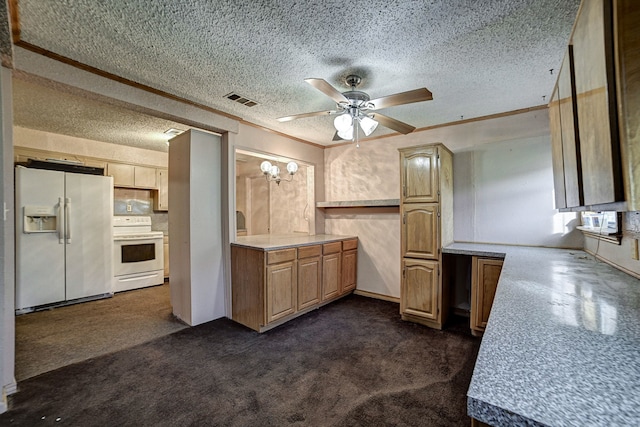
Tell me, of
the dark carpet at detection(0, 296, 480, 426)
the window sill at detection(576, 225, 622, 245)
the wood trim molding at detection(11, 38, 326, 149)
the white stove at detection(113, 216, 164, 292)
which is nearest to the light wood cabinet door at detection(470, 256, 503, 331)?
the dark carpet at detection(0, 296, 480, 426)

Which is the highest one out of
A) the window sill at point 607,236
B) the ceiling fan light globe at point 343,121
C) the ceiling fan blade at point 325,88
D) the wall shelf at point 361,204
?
the ceiling fan blade at point 325,88

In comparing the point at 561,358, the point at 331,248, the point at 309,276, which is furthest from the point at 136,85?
the point at 561,358

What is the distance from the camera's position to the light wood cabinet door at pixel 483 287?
8.65 feet

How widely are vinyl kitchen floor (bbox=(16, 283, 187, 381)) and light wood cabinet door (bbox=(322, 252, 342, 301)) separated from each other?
5.60ft

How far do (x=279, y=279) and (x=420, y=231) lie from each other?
164cm

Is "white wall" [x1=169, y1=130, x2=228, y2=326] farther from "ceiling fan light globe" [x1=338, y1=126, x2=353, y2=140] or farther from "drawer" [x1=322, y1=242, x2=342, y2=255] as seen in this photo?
"ceiling fan light globe" [x1=338, y1=126, x2=353, y2=140]

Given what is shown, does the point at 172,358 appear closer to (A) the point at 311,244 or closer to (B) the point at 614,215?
(A) the point at 311,244

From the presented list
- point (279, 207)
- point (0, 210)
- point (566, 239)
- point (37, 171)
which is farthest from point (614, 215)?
point (37, 171)

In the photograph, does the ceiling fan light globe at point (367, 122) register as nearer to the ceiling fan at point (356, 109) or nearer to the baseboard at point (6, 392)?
the ceiling fan at point (356, 109)

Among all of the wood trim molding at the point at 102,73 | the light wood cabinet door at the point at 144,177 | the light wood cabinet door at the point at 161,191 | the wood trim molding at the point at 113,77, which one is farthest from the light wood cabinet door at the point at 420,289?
the light wood cabinet door at the point at 144,177

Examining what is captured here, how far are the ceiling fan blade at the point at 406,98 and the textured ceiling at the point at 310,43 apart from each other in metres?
0.32

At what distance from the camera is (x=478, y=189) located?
131 inches

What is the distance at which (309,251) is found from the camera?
3377 millimetres

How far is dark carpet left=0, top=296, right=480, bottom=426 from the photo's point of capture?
1715mm
